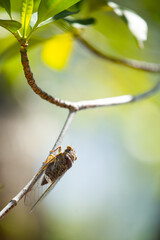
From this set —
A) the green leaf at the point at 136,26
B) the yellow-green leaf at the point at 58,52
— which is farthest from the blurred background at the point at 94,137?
the green leaf at the point at 136,26

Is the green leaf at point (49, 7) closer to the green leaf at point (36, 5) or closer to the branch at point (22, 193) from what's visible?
the green leaf at point (36, 5)

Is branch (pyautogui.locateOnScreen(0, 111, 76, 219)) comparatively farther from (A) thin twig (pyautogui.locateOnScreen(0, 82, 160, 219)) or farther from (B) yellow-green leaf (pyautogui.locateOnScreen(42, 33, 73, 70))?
(B) yellow-green leaf (pyautogui.locateOnScreen(42, 33, 73, 70))

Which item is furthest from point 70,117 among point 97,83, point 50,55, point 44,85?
point 97,83

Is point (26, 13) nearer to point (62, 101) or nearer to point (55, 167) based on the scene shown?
point (62, 101)

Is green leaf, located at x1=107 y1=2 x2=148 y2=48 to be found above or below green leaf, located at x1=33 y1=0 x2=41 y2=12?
below

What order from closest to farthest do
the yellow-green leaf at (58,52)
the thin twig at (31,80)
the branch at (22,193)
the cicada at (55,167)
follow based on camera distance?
the branch at (22,193) < the thin twig at (31,80) < the cicada at (55,167) < the yellow-green leaf at (58,52)

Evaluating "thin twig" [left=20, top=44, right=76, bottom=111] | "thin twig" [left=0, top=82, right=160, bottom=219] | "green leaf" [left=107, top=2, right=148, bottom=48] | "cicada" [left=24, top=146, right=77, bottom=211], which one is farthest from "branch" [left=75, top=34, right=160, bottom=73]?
"thin twig" [left=20, top=44, right=76, bottom=111]
